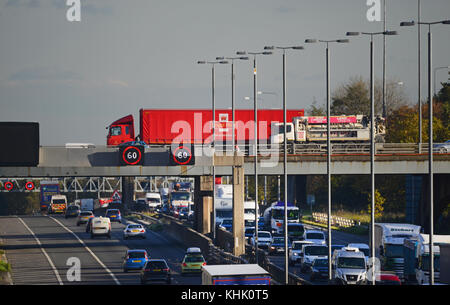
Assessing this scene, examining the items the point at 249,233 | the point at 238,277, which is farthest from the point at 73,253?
the point at 238,277

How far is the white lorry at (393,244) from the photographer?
4441cm

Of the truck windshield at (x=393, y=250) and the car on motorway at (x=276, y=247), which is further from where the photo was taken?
the car on motorway at (x=276, y=247)

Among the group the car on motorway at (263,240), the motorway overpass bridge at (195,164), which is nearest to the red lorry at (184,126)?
the car on motorway at (263,240)

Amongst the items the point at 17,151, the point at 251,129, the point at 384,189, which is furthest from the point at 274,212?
the point at 17,151

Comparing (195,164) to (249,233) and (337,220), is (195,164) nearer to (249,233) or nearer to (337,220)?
(249,233)

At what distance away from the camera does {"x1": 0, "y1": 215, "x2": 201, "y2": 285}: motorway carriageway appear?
44844mm

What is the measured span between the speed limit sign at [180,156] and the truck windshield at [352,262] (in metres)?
14.3

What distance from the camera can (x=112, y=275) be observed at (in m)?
46.0

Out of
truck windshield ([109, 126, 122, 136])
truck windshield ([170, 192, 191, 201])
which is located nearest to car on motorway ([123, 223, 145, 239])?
truck windshield ([109, 126, 122, 136])

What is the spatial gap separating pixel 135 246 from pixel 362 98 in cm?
6627

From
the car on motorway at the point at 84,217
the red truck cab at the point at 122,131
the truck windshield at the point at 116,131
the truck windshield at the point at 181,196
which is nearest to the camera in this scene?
the red truck cab at the point at 122,131

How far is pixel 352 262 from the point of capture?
134 ft

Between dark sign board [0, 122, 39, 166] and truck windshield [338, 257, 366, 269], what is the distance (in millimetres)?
14700

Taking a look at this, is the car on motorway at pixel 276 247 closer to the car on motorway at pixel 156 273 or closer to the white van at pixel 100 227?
the car on motorway at pixel 156 273
